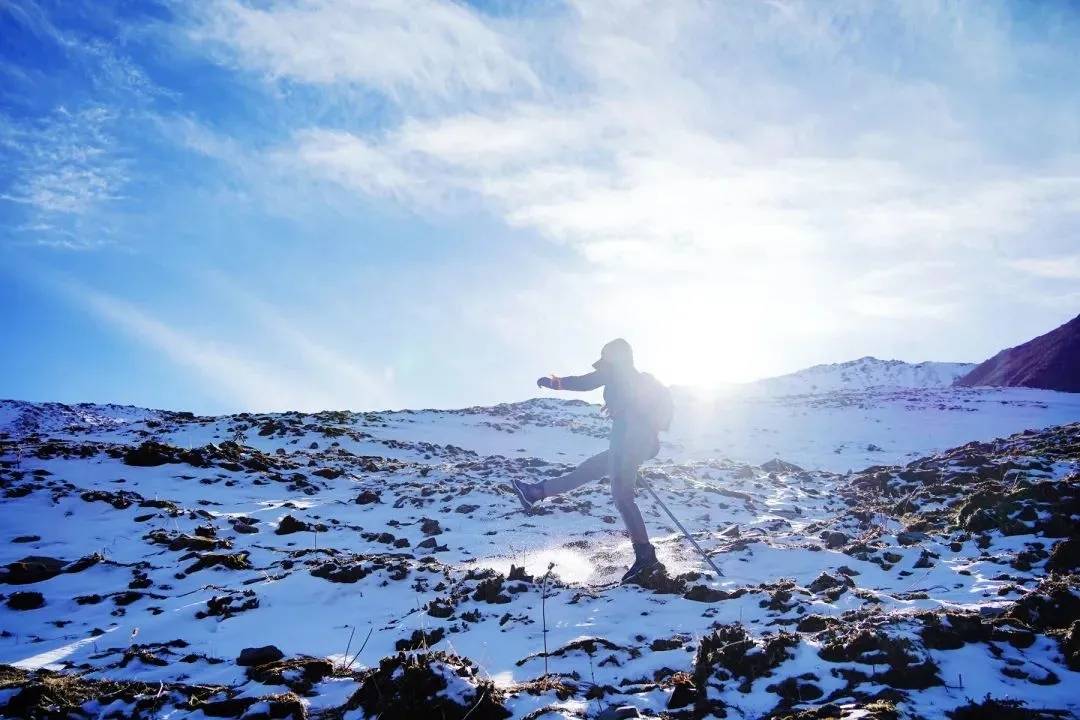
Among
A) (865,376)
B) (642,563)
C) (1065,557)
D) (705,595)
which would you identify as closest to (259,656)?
(705,595)

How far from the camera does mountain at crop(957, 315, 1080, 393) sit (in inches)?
1907

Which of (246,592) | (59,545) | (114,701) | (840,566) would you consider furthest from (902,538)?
(59,545)

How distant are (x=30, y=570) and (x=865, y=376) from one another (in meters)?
82.6

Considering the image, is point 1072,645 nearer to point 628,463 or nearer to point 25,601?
point 628,463

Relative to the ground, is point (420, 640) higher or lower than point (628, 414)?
lower

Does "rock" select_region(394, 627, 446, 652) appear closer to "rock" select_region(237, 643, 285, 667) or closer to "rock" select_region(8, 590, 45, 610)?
"rock" select_region(237, 643, 285, 667)

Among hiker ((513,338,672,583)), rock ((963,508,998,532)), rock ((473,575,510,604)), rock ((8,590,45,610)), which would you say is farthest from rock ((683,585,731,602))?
rock ((8,590,45,610))

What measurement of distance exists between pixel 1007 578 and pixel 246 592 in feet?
25.9

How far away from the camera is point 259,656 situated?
15.8ft

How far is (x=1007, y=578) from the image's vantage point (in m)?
6.32

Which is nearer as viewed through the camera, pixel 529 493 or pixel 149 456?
pixel 529 493

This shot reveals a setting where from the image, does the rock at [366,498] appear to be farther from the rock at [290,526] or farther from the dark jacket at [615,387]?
the dark jacket at [615,387]

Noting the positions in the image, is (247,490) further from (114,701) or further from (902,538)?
(902,538)

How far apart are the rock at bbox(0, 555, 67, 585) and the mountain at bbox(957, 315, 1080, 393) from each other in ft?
194
